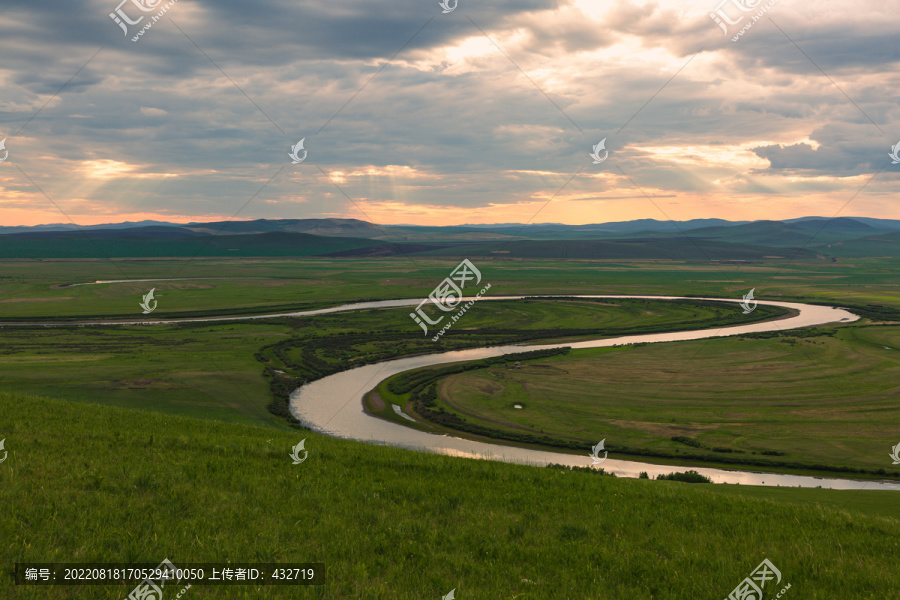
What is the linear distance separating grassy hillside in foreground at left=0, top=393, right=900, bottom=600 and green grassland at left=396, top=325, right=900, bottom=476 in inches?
1024

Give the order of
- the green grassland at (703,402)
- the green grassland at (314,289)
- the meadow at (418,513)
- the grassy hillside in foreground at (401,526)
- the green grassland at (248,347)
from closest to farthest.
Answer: the grassy hillside in foreground at (401,526) → the meadow at (418,513) → the green grassland at (703,402) → the green grassland at (248,347) → the green grassland at (314,289)

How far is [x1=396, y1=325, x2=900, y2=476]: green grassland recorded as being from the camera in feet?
128

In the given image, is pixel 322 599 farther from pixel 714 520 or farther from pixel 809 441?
pixel 809 441

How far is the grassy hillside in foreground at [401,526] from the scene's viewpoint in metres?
8.96

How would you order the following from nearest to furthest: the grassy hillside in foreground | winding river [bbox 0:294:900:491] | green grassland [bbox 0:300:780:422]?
1. the grassy hillside in foreground
2. winding river [bbox 0:294:900:491]
3. green grassland [bbox 0:300:780:422]

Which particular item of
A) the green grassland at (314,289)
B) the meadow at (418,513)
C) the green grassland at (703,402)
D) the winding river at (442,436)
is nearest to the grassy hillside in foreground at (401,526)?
the meadow at (418,513)

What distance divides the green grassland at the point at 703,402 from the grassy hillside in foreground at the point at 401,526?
2601 centimetres

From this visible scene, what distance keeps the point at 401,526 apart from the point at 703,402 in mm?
44628

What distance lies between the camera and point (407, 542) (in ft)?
33.5

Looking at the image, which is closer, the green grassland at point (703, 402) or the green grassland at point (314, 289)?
the green grassland at point (703, 402)

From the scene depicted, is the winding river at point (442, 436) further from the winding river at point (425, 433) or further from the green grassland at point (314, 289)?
the green grassland at point (314, 289)

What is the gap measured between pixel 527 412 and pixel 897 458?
23.7 metres

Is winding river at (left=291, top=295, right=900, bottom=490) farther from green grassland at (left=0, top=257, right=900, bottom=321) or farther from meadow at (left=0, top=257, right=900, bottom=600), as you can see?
green grassland at (left=0, top=257, right=900, bottom=321)

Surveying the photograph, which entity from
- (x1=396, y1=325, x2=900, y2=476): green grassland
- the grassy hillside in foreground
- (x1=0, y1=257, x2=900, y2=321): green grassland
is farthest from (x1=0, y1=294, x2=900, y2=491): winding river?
(x1=0, y1=257, x2=900, y2=321): green grassland
